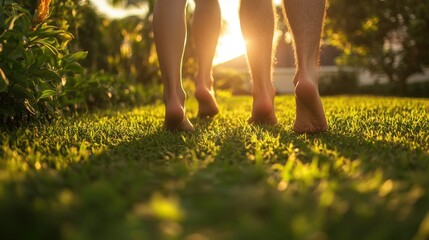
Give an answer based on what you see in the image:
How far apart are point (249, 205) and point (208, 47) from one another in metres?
2.71

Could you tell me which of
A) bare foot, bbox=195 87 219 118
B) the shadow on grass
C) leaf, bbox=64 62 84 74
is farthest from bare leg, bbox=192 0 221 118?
the shadow on grass

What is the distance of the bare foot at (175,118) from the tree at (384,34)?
398 inches

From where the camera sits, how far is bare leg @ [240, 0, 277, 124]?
2.76 metres

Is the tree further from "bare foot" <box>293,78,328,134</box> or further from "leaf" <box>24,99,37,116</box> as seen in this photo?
"leaf" <box>24,99,37,116</box>

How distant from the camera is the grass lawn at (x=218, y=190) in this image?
840 mm

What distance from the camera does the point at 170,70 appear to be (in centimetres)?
235

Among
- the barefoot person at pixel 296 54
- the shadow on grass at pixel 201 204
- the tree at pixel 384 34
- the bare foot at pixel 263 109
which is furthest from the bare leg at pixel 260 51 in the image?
the tree at pixel 384 34

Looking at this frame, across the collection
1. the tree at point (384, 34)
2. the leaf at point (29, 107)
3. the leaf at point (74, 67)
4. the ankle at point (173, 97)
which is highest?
the leaf at point (74, 67)

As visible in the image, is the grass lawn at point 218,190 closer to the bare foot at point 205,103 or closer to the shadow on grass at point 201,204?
the shadow on grass at point 201,204

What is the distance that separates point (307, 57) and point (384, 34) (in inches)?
446

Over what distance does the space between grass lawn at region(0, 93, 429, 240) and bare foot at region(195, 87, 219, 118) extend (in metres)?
1.24

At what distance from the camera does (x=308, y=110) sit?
229 cm

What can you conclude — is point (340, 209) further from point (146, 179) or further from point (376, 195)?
point (146, 179)

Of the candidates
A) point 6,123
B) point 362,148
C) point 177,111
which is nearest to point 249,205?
point 362,148
